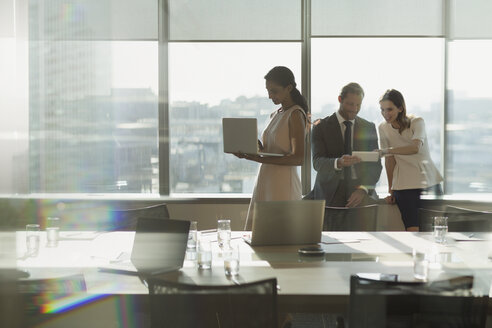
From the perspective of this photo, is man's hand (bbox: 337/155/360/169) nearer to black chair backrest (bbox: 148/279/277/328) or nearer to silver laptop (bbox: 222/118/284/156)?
silver laptop (bbox: 222/118/284/156)

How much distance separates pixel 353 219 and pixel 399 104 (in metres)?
1.41

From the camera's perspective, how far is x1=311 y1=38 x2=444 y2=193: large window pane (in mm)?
5902

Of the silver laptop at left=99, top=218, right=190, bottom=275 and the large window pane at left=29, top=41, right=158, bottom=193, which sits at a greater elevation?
the large window pane at left=29, top=41, right=158, bottom=193

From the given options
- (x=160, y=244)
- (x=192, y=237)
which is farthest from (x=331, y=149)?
(x=160, y=244)

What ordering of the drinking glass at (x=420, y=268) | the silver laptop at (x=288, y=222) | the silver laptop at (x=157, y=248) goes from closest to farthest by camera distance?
the drinking glass at (x=420, y=268) → the silver laptop at (x=157, y=248) → the silver laptop at (x=288, y=222)

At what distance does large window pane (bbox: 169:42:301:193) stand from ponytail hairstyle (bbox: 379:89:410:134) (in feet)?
4.02

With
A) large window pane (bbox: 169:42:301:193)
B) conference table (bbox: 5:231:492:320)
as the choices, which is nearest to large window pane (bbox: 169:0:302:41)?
large window pane (bbox: 169:42:301:193)

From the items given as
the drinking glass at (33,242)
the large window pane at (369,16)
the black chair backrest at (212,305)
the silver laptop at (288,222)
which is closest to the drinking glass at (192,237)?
the silver laptop at (288,222)

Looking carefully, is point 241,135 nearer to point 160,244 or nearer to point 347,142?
point 347,142

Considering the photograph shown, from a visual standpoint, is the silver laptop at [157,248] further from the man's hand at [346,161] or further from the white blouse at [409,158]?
the white blouse at [409,158]

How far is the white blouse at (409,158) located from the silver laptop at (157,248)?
9.78 ft

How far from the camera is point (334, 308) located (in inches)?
87.8

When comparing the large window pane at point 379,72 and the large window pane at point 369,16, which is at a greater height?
the large window pane at point 369,16

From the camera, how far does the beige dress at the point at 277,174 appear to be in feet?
13.9
